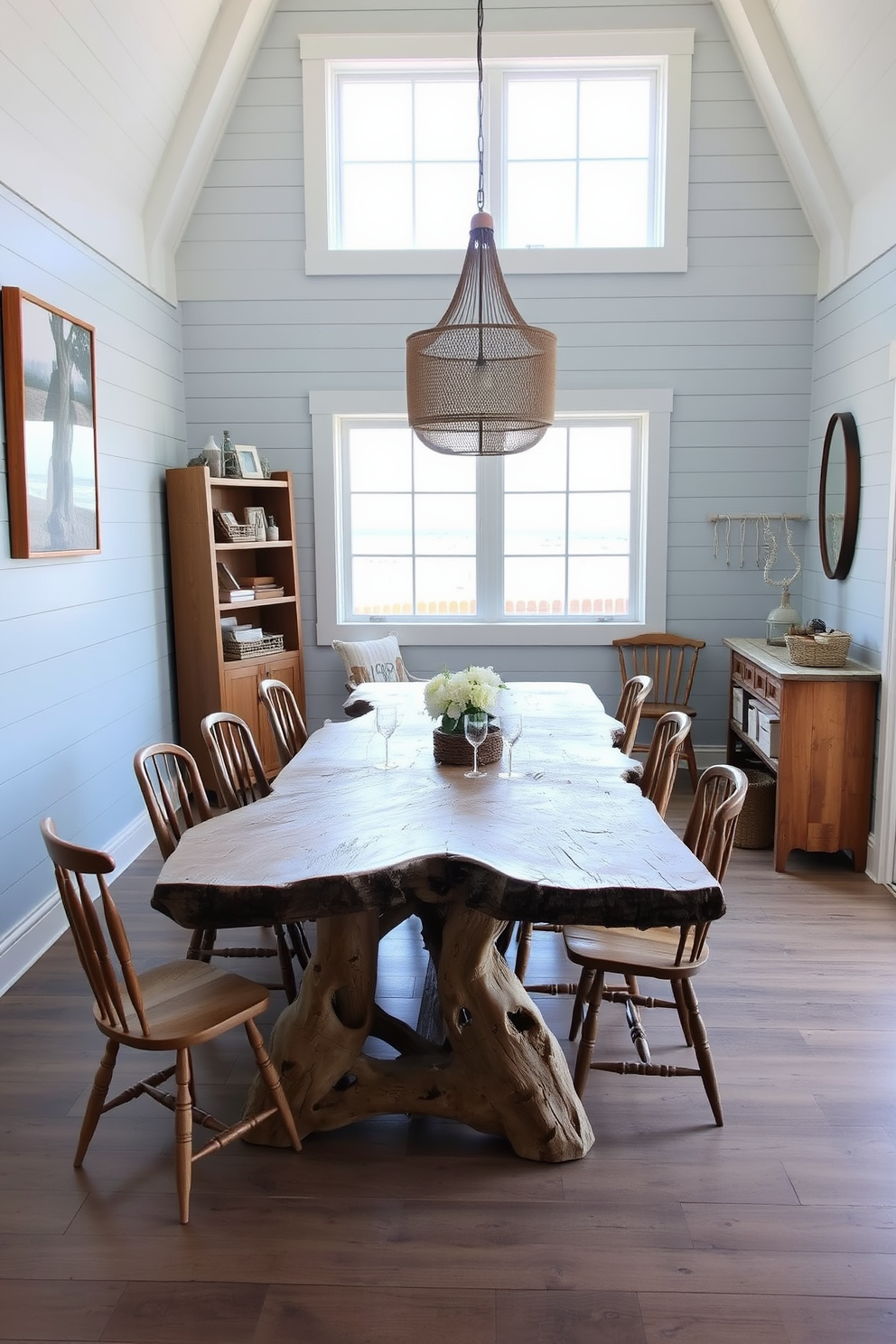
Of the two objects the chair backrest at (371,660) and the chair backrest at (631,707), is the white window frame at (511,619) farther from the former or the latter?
the chair backrest at (631,707)

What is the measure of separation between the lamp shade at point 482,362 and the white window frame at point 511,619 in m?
2.18

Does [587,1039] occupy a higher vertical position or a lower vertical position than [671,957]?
lower

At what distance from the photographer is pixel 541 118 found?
526 centimetres

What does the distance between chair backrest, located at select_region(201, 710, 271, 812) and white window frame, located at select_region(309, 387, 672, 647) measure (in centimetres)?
210

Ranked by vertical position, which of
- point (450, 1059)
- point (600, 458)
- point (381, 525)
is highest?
point (600, 458)

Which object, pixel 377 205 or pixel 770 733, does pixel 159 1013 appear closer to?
pixel 770 733

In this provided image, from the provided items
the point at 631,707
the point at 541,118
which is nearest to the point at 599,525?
the point at 631,707

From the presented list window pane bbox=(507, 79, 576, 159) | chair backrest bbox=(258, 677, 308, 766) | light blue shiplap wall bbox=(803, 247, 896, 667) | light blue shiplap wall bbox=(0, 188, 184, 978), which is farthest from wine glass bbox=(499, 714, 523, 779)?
window pane bbox=(507, 79, 576, 159)

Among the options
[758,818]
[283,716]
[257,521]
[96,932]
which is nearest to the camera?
[96,932]

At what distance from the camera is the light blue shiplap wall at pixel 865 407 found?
13.6 feet

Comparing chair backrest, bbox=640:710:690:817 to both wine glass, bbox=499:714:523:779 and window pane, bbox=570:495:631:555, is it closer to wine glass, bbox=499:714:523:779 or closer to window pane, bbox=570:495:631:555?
wine glass, bbox=499:714:523:779

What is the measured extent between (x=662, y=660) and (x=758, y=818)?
129 cm

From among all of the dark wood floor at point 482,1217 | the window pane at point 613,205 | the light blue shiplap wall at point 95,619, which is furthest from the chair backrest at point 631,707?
the window pane at point 613,205

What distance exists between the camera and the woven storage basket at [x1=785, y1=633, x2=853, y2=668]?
416 cm
